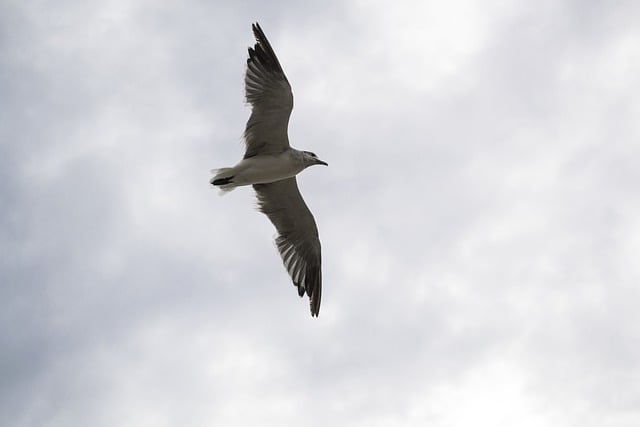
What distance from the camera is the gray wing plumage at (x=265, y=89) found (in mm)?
18312

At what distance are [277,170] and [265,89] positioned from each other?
1.73m

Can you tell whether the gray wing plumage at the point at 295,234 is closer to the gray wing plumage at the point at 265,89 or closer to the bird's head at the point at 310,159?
the bird's head at the point at 310,159

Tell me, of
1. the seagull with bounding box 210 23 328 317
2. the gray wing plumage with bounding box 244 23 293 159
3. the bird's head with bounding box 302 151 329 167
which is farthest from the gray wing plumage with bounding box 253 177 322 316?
the gray wing plumage with bounding box 244 23 293 159

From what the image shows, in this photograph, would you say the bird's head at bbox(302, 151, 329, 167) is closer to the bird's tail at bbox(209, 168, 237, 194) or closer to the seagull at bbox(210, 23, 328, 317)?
the seagull at bbox(210, 23, 328, 317)

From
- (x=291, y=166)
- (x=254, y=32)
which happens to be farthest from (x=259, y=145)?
(x=254, y=32)

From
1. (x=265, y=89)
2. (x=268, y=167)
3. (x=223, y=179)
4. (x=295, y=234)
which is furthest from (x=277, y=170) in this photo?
(x=295, y=234)

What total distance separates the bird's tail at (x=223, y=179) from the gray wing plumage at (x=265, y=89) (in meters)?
1.08

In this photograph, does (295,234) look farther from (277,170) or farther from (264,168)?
(264,168)

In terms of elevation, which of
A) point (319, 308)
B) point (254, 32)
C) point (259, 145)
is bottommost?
point (319, 308)

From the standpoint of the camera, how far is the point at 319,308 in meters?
21.0

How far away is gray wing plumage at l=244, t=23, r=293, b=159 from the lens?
1831 cm

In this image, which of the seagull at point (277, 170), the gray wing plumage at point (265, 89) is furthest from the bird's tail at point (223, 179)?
the gray wing plumage at point (265, 89)

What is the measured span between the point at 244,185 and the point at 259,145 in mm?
974

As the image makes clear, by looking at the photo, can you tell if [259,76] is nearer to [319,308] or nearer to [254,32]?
[254,32]
